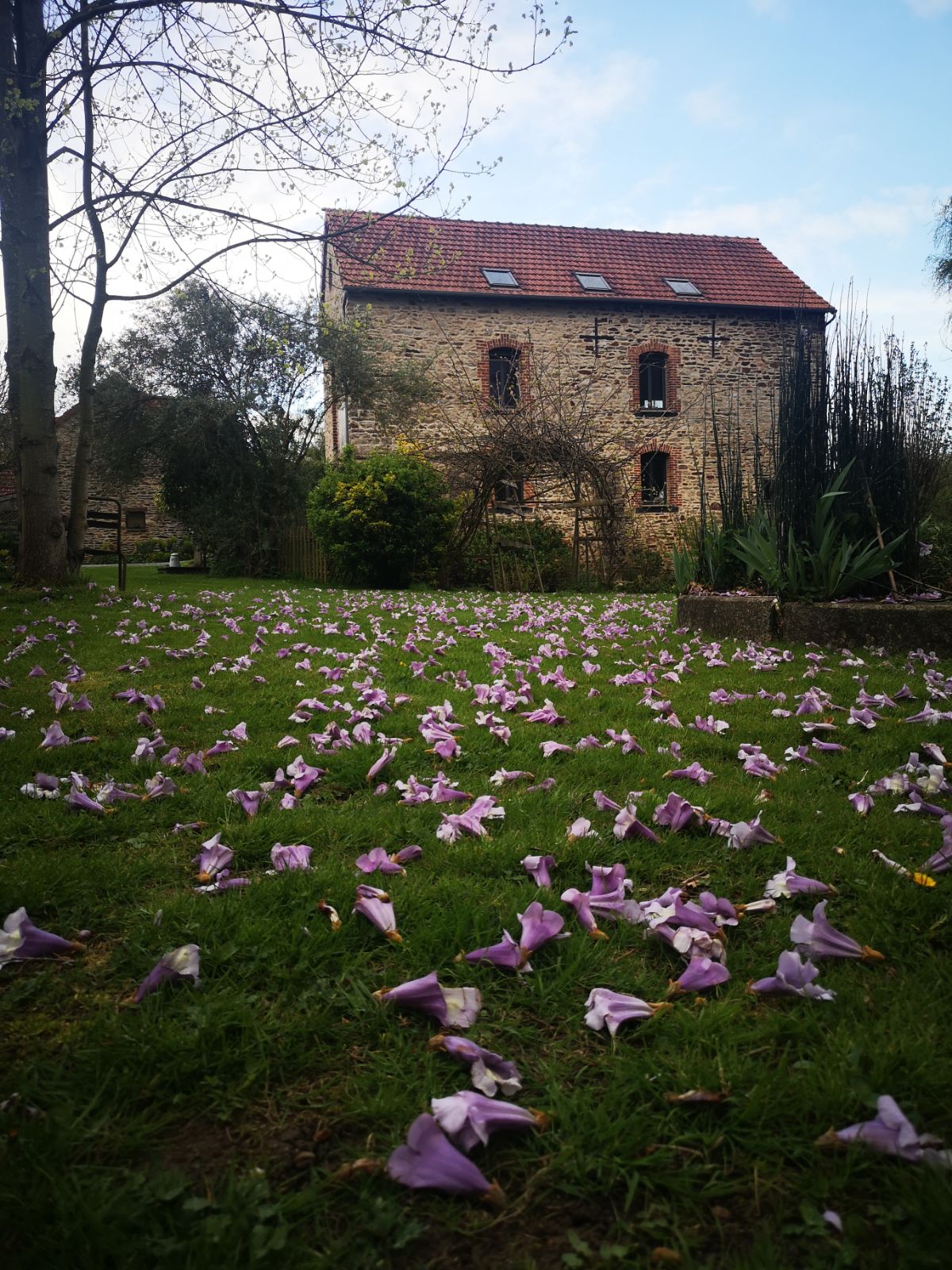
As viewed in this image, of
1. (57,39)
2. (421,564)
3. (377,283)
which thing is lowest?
(421,564)

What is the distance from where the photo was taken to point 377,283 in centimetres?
1762

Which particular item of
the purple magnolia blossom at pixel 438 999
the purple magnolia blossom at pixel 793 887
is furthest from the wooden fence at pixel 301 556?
the purple magnolia blossom at pixel 438 999

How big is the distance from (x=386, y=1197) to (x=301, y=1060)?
35 cm

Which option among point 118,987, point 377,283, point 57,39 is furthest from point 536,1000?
point 377,283

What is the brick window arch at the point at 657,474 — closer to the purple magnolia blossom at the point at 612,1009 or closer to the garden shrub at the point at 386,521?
the garden shrub at the point at 386,521

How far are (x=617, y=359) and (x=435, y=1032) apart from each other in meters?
20.4

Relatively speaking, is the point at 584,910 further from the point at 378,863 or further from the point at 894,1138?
the point at 894,1138

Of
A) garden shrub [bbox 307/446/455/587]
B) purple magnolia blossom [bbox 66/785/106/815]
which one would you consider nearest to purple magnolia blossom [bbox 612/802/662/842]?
purple magnolia blossom [bbox 66/785/106/815]

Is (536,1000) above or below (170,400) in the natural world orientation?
below

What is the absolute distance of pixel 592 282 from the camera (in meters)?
20.0

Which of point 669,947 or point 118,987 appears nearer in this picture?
point 118,987

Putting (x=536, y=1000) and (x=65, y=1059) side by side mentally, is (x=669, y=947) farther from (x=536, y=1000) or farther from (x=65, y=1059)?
(x=65, y=1059)

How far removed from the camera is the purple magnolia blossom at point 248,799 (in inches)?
96.5

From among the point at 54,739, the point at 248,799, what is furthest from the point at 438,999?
the point at 54,739
